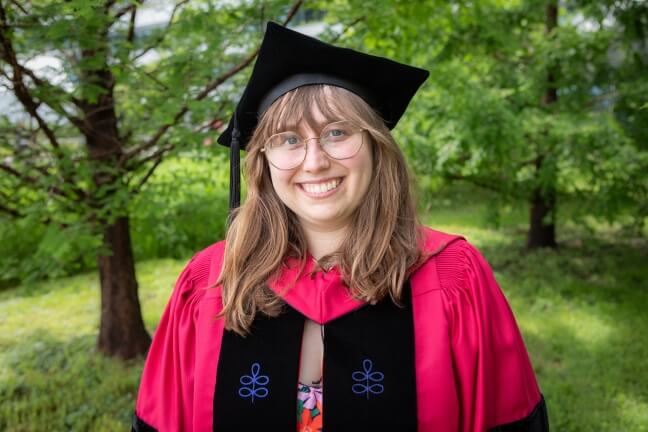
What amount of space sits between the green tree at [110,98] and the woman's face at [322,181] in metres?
1.42

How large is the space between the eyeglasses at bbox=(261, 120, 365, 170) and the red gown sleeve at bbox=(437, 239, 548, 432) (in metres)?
0.49

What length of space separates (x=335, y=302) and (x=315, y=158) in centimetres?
45

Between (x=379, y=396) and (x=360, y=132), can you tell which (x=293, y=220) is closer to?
(x=360, y=132)

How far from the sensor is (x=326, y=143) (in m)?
1.66

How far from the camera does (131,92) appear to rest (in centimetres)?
406

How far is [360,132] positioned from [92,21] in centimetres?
159

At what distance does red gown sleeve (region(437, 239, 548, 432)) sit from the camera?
169cm

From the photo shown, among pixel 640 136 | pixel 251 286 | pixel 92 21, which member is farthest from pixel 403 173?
pixel 640 136

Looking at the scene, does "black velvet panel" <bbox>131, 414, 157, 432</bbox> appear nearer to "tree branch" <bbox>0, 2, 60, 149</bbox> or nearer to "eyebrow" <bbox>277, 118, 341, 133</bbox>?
"eyebrow" <bbox>277, 118, 341, 133</bbox>

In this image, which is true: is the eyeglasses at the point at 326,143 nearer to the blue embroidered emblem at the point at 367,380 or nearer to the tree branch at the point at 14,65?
the blue embroidered emblem at the point at 367,380

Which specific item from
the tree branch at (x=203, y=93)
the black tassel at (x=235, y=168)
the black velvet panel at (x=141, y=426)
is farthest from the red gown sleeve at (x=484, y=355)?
the tree branch at (x=203, y=93)

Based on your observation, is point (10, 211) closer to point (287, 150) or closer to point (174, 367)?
point (174, 367)

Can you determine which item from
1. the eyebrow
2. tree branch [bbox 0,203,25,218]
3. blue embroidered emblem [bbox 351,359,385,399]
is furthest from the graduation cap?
tree branch [bbox 0,203,25,218]

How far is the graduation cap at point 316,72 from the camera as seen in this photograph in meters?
1.65
